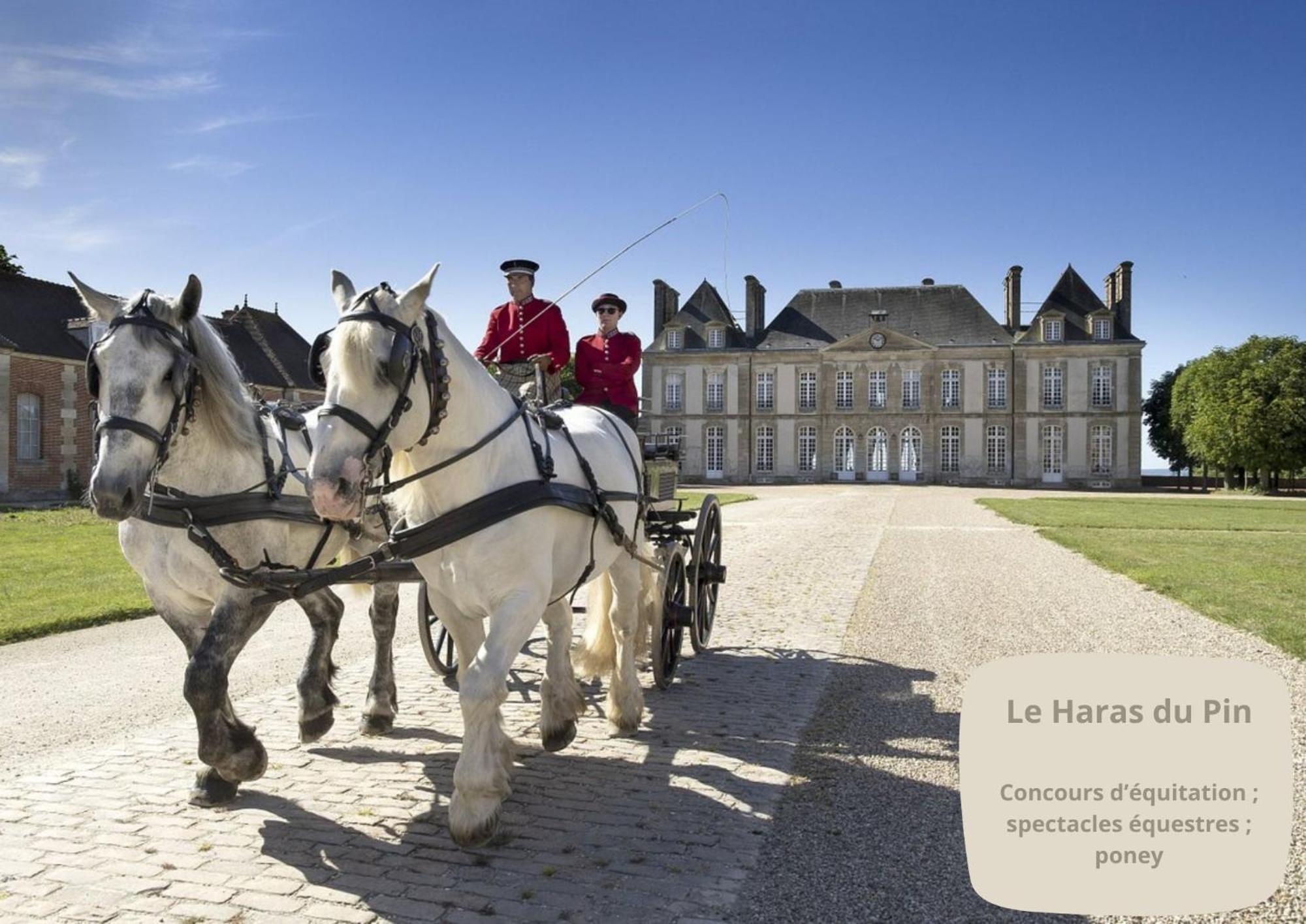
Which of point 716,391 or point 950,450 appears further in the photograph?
point 716,391

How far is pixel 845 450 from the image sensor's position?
5425cm

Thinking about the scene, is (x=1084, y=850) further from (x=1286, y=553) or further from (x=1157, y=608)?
(x=1286, y=553)

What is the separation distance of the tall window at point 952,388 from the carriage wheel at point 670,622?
49.5 metres

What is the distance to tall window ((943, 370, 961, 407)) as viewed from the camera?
52875 mm

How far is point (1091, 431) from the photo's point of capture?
5166 cm

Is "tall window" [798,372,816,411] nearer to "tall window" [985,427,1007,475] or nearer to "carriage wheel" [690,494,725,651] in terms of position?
"tall window" [985,427,1007,475]

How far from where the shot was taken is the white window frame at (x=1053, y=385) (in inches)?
2048

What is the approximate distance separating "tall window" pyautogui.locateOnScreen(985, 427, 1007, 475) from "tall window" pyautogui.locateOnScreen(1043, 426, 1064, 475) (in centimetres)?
215

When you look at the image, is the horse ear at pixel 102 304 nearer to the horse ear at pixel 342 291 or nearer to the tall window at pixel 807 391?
the horse ear at pixel 342 291

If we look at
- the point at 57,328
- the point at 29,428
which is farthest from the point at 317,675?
the point at 57,328

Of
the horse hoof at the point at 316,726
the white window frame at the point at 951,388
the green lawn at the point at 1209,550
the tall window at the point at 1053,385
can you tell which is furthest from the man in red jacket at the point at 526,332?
the tall window at the point at 1053,385

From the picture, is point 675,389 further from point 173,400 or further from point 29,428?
point 173,400

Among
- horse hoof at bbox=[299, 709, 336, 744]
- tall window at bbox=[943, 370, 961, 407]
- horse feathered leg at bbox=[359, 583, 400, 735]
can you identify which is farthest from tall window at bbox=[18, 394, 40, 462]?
tall window at bbox=[943, 370, 961, 407]

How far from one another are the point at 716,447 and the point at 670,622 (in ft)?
165
